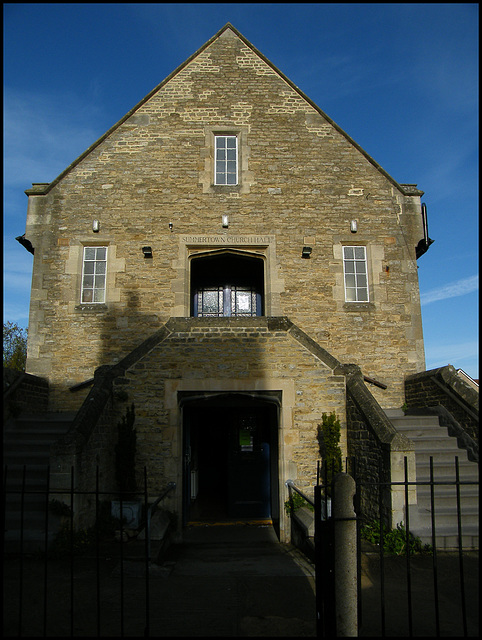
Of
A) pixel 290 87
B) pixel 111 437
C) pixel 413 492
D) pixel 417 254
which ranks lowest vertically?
pixel 413 492

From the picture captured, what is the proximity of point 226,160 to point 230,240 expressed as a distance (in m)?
2.54

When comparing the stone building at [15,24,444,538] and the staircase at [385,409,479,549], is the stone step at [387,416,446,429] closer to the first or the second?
the staircase at [385,409,479,549]

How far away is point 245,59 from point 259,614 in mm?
14519

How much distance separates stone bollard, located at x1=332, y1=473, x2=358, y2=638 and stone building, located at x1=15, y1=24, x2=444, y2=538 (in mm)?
6699

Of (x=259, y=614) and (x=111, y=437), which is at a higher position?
(x=111, y=437)

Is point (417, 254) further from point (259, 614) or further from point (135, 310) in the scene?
point (259, 614)

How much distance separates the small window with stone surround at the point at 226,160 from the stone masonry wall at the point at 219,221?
0.24 metres

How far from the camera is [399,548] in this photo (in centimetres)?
768

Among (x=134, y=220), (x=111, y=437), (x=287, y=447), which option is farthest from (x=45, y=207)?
(x=287, y=447)

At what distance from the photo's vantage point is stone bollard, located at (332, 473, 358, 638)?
420cm

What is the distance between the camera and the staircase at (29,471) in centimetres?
776

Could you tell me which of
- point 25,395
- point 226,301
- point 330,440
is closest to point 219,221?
point 226,301

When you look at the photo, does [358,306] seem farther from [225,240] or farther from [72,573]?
[72,573]

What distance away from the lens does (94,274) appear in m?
13.4
